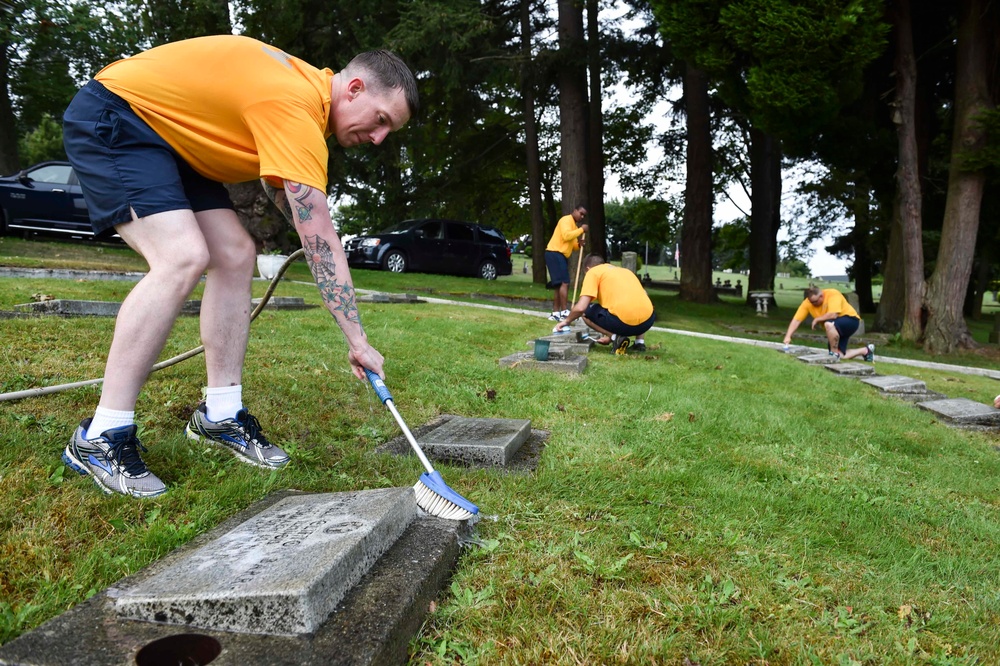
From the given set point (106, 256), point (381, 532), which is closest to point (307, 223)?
point (381, 532)

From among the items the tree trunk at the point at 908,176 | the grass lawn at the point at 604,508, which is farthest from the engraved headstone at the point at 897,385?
the tree trunk at the point at 908,176

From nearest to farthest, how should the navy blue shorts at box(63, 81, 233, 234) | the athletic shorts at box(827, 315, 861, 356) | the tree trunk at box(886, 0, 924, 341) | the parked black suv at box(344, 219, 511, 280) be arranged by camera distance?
1. the navy blue shorts at box(63, 81, 233, 234)
2. the athletic shorts at box(827, 315, 861, 356)
3. the tree trunk at box(886, 0, 924, 341)
4. the parked black suv at box(344, 219, 511, 280)

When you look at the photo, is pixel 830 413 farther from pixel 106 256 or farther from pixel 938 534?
pixel 106 256

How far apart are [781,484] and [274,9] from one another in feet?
52.7

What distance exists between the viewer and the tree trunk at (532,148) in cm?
1459

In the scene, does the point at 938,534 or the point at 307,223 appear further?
the point at 938,534

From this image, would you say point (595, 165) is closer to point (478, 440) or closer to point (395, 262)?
point (395, 262)

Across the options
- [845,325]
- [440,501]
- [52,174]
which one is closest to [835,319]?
[845,325]

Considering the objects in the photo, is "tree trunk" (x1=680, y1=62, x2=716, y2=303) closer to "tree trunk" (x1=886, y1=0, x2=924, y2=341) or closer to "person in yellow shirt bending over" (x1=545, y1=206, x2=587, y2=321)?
"tree trunk" (x1=886, y1=0, x2=924, y2=341)

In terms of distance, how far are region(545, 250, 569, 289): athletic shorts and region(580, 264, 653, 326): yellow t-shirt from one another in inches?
97.0

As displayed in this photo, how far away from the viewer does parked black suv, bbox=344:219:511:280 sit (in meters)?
17.8

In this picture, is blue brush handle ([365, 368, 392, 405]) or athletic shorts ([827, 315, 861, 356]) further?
athletic shorts ([827, 315, 861, 356])

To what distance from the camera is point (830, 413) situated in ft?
16.4

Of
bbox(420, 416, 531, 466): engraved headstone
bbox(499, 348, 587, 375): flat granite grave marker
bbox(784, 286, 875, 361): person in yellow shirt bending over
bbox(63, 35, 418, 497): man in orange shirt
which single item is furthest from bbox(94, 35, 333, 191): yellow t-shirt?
bbox(784, 286, 875, 361): person in yellow shirt bending over
